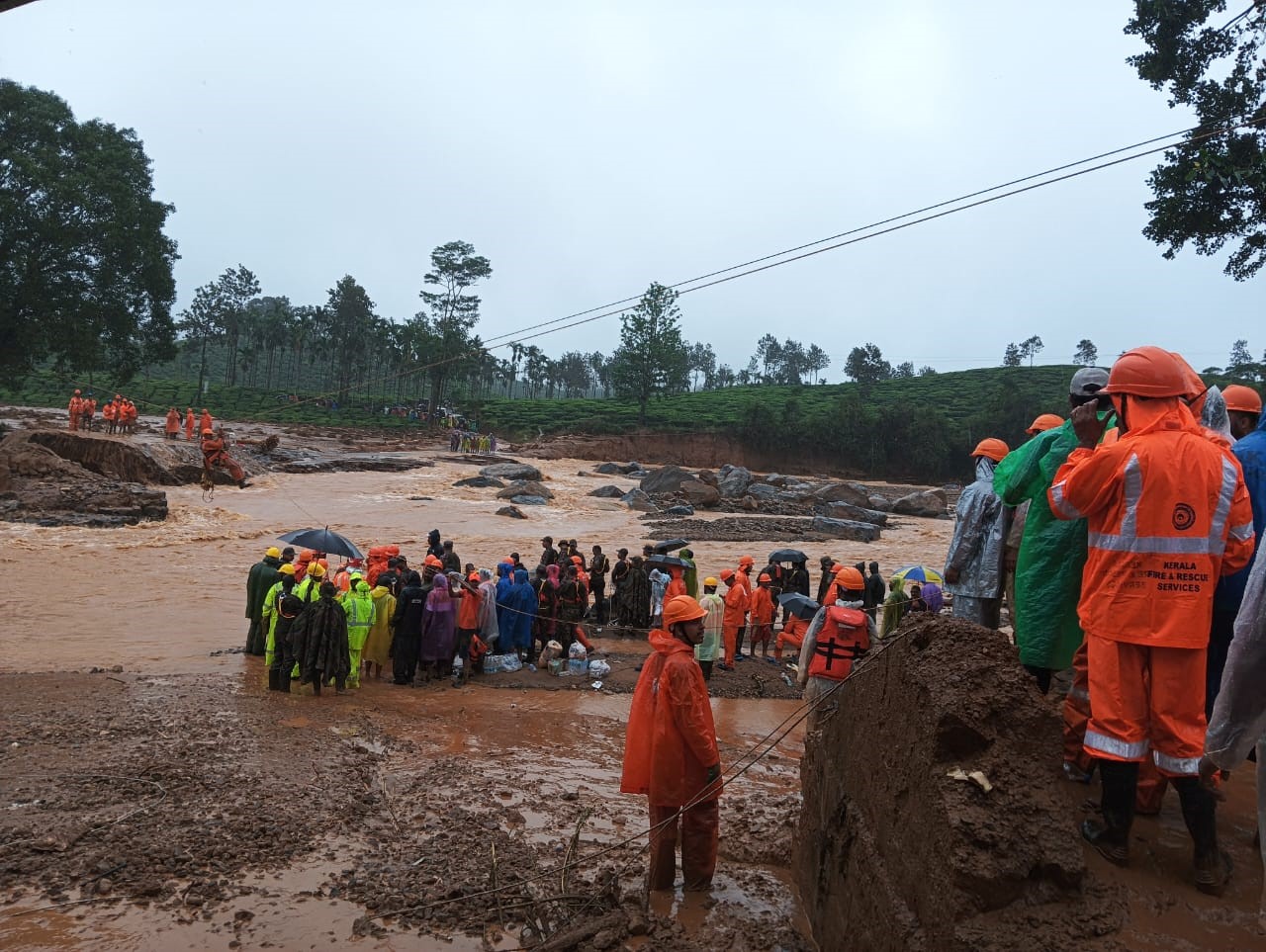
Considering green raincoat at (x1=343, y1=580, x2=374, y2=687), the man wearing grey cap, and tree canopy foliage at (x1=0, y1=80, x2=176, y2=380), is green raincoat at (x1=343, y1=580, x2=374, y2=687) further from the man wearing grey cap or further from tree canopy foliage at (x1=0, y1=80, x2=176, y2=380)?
tree canopy foliage at (x1=0, y1=80, x2=176, y2=380)

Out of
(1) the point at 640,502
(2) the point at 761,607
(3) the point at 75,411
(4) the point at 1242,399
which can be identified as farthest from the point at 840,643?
(3) the point at 75,411

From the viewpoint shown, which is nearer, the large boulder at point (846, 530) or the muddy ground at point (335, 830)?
the muddy ground at point (335, 830)

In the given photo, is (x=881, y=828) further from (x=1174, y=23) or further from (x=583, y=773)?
(x=1174, y=23)

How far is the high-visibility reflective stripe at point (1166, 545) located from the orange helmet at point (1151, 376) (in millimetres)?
565

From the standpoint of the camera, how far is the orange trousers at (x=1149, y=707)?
274 cm

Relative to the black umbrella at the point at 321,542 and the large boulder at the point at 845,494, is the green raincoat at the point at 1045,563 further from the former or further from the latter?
the large boulder at the point at 845,494

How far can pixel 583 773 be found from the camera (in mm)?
7215

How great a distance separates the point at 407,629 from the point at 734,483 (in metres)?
28.9

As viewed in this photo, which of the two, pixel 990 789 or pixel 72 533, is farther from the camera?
pixel 72 533

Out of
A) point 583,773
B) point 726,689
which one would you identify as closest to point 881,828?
point 583,773

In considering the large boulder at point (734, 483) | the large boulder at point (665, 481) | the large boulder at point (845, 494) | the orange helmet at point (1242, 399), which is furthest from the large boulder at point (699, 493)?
the orange helmet at point (1242, 399)

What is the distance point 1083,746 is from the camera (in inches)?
133

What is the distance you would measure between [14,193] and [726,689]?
3089 cm

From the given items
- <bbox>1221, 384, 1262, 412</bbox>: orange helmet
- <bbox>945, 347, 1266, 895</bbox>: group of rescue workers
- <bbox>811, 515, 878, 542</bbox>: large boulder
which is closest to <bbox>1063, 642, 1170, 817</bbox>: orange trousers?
<bbox>945, 347, 1266, 895</bbox>: group of rescue workers
